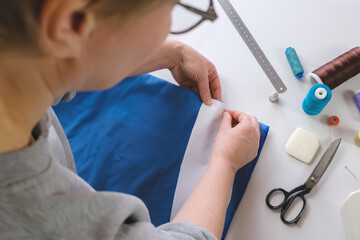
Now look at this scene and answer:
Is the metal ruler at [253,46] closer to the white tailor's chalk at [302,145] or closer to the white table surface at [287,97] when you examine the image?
the white table surface at [287,97]

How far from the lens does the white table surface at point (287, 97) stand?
66cm

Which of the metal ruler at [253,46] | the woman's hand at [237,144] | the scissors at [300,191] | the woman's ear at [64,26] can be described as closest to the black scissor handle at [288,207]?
the scissors at [300,191]

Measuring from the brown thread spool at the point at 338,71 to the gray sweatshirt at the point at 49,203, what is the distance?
1.88ft

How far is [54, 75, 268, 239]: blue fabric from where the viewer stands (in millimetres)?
680

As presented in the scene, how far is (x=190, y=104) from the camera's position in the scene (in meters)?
0.74

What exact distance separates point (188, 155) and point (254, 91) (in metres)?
0.25

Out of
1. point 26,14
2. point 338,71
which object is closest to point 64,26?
point 26,14

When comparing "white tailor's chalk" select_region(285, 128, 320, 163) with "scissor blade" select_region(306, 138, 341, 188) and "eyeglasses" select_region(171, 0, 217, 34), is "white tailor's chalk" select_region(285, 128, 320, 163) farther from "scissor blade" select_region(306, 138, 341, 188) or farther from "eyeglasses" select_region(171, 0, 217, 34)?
"eyeglasses" select_region(171, 0, 217, 34)

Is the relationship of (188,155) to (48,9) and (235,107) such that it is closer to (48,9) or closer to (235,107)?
(235,107)

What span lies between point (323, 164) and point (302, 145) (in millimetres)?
62

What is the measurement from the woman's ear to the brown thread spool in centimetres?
64

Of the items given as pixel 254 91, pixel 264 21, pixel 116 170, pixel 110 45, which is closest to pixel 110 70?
pixel 110 45

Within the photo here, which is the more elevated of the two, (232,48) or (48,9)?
(48,9)

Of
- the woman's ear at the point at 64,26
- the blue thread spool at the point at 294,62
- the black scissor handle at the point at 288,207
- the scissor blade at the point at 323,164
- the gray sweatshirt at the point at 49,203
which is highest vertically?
the woman's ear at the point at 64,26
